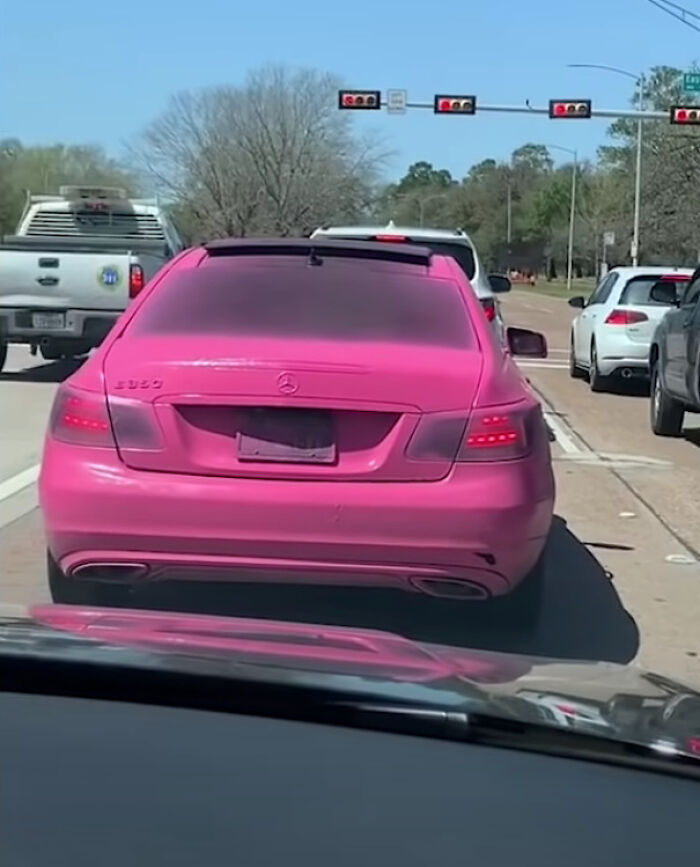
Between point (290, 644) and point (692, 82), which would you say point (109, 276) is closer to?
point (290, 644)

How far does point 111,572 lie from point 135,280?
36.7ft

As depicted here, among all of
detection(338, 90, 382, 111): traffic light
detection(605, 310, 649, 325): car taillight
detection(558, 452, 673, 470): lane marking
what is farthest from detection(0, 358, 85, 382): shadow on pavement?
detection(338, 90, 382, 111): traffic light

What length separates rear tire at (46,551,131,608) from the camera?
226 inches

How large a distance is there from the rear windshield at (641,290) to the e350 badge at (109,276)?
5.97 meters

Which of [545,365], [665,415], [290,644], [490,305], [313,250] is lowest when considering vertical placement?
[545,365]

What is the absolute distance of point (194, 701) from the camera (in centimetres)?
250

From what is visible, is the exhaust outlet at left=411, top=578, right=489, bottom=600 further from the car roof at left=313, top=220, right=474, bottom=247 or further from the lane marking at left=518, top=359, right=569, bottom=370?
the lane marking at left=518, top=359, right=569, bottom=370

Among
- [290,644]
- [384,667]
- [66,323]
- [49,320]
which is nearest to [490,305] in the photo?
[66,323]

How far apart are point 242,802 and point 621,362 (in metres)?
15.6

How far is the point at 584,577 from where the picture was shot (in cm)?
746

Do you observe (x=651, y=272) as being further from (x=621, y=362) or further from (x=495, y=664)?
(x=495, y=664)

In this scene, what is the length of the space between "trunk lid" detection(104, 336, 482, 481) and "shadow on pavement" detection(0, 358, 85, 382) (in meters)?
11.5

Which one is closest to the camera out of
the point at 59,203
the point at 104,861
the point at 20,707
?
the point at 104,861

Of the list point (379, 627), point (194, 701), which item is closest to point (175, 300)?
point (379, 627)
